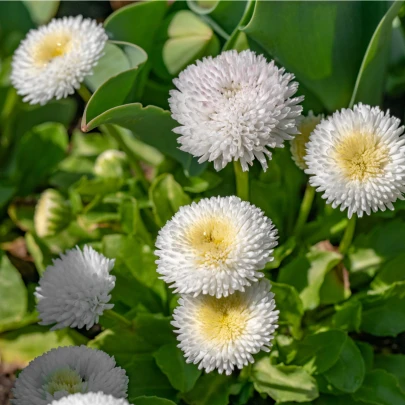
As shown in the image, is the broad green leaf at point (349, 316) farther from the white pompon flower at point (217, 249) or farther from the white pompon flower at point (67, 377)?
the white pompon flower at point (67, 377)

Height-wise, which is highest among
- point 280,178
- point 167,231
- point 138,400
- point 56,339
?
point 167,231

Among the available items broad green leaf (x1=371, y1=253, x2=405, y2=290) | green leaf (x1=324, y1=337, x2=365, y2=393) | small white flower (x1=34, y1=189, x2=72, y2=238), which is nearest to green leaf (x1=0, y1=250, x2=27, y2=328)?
small white flower (x1=34, y1=189, x2=72, y2=238)

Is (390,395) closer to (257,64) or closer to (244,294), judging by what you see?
(244,294)

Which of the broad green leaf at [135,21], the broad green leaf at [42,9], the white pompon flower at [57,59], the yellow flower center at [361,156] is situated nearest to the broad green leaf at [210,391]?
the yellow flower center at [361,156]

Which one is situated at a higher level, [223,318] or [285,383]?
[223,318]

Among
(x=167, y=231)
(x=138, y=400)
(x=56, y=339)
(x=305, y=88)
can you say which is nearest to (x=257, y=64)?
(x=167, y=231)

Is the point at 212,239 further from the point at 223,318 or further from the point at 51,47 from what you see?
the point at 51,47

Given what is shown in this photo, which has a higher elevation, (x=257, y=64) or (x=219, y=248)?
(x=257, y=64)

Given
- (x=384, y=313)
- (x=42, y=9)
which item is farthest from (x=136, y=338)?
(x=42, y=9)

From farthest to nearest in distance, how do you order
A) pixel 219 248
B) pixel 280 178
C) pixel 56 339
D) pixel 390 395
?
1. pixel 280 178
2. pixel 56 339
3. pixel 390 395
4. pixel 219 248
